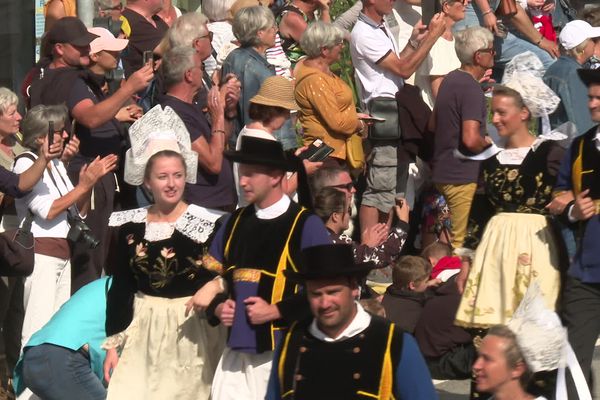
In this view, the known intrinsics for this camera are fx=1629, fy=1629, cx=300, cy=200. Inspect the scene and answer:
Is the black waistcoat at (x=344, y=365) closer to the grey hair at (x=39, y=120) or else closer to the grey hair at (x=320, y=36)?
the grey hair at (x=39, y=120)

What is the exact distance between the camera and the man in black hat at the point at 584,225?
8492 mm

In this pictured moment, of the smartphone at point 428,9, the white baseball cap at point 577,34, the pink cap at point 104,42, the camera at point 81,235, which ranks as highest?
the smartphone at point 428,9

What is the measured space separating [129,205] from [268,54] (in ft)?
5.74

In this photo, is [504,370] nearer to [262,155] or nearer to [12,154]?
[262,155]

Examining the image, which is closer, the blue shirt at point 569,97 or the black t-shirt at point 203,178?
the black t-shirt at point 203,178

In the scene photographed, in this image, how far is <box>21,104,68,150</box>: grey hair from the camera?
9828 millimetres

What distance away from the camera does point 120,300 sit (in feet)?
26.8

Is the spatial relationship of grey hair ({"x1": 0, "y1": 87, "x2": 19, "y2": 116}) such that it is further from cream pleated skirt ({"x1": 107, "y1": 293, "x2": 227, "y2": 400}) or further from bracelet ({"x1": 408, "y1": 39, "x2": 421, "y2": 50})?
bracelet ({"x1": 408, "y1": 39, "x2": 421, "y2": 50})

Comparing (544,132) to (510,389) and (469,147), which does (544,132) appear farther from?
(510,389)

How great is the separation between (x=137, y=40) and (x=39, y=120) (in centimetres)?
224

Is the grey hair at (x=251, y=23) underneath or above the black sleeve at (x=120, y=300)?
above

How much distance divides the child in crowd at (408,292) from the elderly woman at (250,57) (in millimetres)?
1293

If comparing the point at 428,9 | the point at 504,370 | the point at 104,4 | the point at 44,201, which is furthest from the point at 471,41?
the point at 504,370

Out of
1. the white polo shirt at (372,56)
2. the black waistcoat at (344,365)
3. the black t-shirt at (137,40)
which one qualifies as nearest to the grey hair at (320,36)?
the white polo shirt at (372,56)
